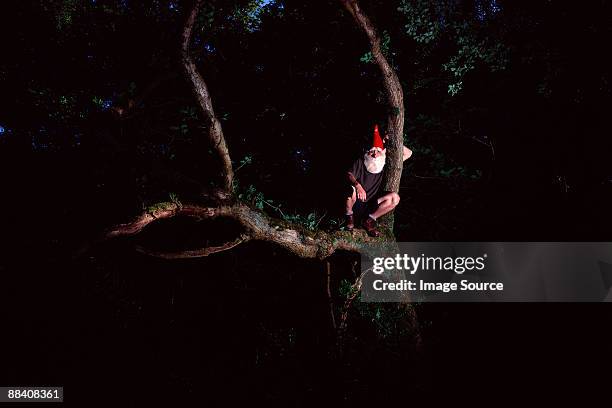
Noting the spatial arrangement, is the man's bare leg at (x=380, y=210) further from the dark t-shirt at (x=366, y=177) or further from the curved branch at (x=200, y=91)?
the curved branch at (x=200, y=91)

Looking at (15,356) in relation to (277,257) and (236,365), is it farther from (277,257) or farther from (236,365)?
(277,257)

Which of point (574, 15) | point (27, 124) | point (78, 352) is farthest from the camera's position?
point (27, 124)

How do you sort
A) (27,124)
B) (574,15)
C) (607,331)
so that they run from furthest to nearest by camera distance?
(27,124), (607,331), (574,15)

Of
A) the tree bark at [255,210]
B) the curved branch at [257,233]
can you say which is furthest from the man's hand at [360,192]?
the curved branch at [257,233]

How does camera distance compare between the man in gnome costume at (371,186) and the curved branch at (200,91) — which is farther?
the man in gnome costume at (371,186)

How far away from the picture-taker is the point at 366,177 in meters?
7.13

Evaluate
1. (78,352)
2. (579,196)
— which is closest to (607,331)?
(579,196)

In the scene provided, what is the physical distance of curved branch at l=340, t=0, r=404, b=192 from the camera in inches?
255

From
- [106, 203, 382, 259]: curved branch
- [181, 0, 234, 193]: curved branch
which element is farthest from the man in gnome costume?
[181, 0, 234, 193]: curved branch

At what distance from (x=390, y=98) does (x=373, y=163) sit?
3.59 ft

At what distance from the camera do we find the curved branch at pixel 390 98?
649 cm

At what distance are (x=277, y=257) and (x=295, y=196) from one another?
1.97 metres

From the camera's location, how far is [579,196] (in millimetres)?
9312

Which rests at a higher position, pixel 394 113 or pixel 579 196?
pixel 394 113
